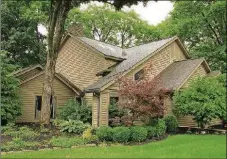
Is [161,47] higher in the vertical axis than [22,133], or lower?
higher

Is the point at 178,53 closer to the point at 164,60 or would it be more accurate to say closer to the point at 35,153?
the point at 164,60

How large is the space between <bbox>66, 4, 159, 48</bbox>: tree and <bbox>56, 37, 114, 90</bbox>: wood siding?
51.9 inches

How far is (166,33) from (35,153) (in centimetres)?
2135

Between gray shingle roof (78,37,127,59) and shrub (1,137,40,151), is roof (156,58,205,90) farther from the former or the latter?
shrub (1,137,40,151)

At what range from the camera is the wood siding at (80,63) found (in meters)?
21.4

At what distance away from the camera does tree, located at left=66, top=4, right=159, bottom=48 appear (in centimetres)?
1598

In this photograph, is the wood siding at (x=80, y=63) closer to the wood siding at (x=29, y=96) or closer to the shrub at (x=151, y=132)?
the wood siding at (x=29, y=96)

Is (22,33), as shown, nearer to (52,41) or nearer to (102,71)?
(102,71)

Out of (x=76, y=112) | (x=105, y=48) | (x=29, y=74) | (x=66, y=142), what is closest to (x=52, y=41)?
(x=76, y=112)

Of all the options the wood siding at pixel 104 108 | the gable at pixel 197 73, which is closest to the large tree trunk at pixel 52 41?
the wood siding at pixel 104 108

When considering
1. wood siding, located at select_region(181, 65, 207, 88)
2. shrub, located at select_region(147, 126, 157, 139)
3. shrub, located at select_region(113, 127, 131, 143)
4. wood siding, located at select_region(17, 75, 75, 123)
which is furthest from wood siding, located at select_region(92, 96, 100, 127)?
shrub, located at select_region(113, 127, 131, 143)

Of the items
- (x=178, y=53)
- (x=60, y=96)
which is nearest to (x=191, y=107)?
(x=178, y=53)

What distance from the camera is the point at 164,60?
2098 centimetres

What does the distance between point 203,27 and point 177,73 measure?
8150 mm
